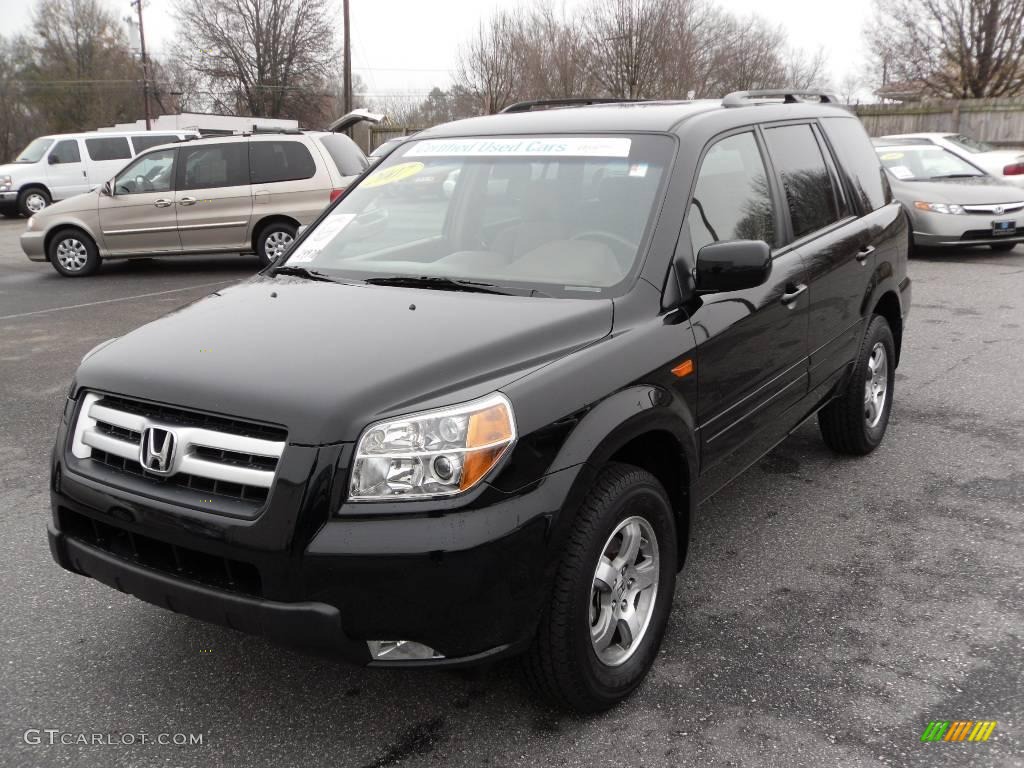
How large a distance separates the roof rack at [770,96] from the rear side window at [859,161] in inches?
6.9

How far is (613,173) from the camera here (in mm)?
3424

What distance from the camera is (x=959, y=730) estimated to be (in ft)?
8.93

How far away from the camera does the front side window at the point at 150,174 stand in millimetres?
12609

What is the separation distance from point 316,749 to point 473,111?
3635 cm

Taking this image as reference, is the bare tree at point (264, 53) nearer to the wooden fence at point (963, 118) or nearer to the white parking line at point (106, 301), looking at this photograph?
the wooden fence at point (963, 118)

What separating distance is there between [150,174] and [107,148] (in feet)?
34.5

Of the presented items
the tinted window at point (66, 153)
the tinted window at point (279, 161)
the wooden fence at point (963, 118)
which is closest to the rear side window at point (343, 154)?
the tinted window at point (279, 161)

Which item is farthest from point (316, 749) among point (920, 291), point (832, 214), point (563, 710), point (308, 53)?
point (308, 53)

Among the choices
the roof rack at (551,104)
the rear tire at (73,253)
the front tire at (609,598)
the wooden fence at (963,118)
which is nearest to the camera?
the front tire at (609,598)

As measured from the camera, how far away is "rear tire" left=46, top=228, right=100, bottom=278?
13.0m

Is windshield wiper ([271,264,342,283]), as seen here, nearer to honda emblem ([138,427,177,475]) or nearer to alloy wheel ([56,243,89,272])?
honda emblem ([138,427,177,475])

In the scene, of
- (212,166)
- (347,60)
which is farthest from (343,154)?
(347,60)

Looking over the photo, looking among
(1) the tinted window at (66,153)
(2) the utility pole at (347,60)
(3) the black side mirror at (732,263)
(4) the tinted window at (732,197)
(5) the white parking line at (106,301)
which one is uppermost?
(2) the utility pole at (347,60)

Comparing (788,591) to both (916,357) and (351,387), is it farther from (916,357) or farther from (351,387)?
(916,357)
